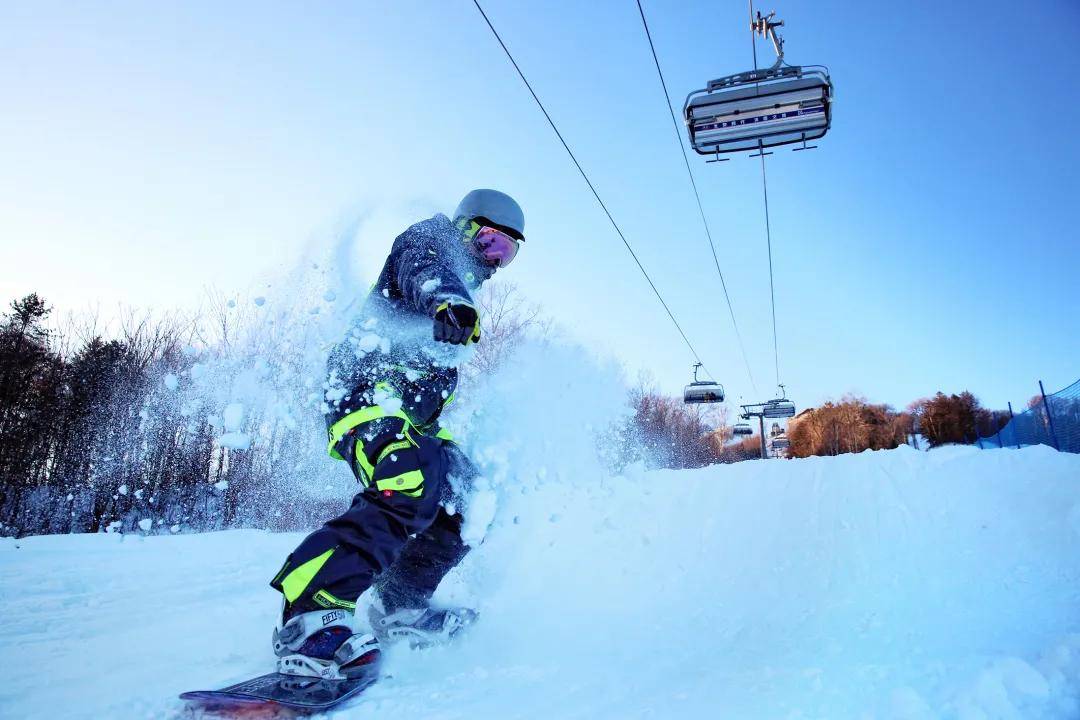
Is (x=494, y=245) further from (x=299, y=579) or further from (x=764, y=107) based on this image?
(x=764, y=107)

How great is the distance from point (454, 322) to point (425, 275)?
268mm

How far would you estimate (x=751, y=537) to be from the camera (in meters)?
2.97

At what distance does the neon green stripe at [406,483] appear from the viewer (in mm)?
1643

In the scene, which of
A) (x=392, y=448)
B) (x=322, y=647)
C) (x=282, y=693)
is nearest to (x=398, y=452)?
(x=392, y=448)

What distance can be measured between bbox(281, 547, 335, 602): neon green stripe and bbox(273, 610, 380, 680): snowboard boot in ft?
0.20

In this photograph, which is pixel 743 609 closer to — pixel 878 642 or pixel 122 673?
pixel 878 642

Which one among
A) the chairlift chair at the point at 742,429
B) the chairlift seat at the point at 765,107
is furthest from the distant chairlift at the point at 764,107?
the chairlift chair at the point at 742,429

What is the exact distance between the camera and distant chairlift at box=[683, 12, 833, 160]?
4965mm

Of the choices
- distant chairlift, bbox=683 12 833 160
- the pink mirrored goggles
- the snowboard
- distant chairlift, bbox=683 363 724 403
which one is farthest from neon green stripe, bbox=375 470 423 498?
distant chairlift, bbox=683 363 724 403

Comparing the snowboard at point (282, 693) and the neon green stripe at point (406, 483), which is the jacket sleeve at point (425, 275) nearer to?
the neon green stripe at point (406, 483)

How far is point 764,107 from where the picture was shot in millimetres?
5035

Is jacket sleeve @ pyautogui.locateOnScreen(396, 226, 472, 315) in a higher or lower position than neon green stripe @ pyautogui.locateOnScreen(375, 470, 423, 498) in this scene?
higher

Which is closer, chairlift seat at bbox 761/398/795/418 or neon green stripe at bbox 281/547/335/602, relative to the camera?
neon green stripe at bbox 281/547/335/602

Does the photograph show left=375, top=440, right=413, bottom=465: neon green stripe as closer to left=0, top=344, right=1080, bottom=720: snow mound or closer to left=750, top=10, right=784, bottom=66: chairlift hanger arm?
left=0, top=344, right=1080, bottom=720: snow mound
